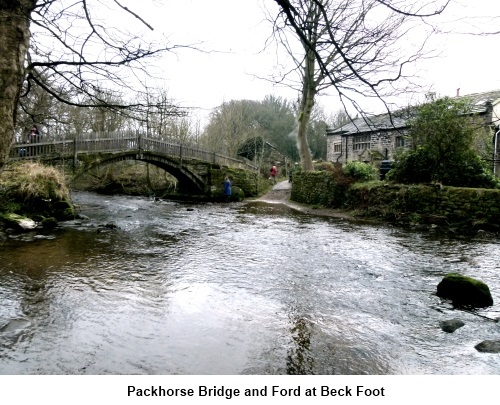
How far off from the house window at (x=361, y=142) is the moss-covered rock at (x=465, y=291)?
26.6 m

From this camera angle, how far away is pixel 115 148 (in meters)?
17.6

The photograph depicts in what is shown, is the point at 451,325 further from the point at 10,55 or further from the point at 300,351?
the point at 10,55

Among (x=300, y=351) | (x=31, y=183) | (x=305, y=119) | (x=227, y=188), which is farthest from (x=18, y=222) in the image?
(x=305, y=119)

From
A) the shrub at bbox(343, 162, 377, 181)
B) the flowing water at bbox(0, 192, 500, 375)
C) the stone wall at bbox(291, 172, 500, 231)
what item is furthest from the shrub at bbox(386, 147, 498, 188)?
the flowing water at bbox(0, 192, 500, 375)

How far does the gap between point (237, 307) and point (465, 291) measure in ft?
10.3

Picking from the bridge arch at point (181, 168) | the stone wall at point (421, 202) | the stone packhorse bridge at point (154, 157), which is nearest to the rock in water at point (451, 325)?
the stone wall at point (421, 202)

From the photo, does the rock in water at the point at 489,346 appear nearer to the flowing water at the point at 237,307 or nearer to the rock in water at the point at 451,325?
the flowing water at the point at 237,307

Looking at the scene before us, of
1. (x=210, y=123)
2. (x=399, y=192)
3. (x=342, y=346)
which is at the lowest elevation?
(x=342, y=346)

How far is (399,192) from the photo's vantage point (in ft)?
41.4

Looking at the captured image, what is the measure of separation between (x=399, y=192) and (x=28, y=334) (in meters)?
11.6

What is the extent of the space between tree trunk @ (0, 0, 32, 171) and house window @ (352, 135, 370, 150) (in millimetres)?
30107

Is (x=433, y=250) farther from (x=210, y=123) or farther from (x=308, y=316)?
(x=210, y=123)

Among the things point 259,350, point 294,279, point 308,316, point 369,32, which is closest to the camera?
point 369,32

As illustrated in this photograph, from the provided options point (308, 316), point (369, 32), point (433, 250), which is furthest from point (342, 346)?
point (433, 250)
